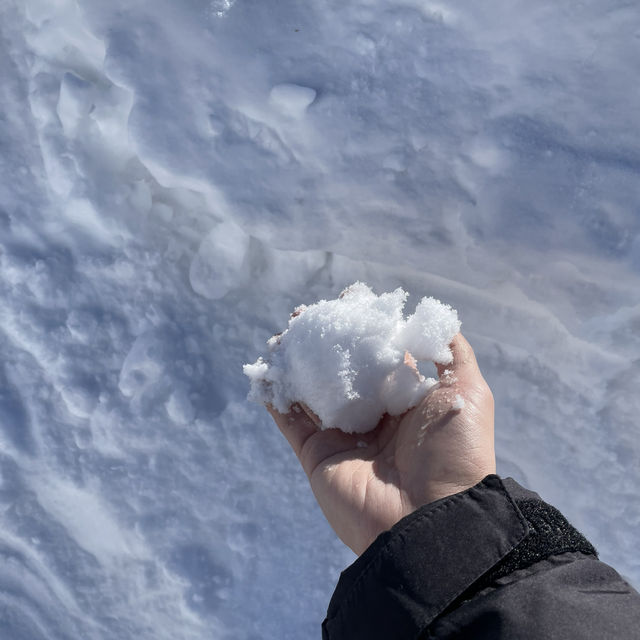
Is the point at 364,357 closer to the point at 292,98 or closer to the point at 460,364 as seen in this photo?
the point at 460,364

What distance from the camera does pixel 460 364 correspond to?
5.79 ft

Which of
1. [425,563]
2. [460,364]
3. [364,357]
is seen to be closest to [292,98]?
[364,357]

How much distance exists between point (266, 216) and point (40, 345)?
1182 millimetres

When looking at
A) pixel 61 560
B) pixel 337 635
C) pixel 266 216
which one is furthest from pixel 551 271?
pixel 61 560

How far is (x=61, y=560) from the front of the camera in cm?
250

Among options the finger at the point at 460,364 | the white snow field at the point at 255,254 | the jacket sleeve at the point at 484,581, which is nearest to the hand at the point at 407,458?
the finger at the point at 460,364

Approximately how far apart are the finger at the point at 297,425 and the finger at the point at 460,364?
50cm

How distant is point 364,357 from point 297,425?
357 mm

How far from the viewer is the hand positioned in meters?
1.57

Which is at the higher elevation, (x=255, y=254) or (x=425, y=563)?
(x=255, y=254)

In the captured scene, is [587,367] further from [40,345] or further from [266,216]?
[40,345]

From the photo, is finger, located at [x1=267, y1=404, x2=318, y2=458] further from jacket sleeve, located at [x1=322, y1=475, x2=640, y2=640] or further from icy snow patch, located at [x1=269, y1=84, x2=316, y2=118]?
icy snow patch, located at [x1=269, y1=84, x2=316, y2=118]

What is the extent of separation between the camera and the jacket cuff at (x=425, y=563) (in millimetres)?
1276

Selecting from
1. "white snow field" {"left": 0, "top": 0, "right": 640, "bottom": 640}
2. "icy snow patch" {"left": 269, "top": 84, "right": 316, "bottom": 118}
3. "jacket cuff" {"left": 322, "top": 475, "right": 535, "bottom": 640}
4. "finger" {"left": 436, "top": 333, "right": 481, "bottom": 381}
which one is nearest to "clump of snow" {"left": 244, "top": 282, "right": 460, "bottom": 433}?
"finger" {"left": 436, "top": 333, "right": 481, "bottom": 381}
